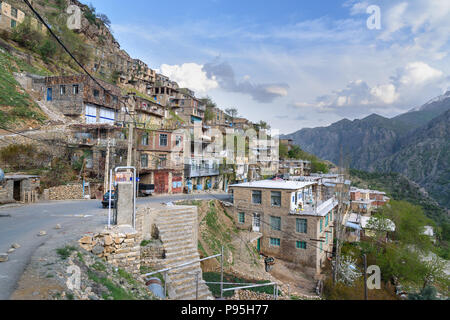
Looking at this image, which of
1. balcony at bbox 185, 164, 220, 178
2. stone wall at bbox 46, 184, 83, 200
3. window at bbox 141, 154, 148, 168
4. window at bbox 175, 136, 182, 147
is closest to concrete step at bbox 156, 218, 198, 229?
stone wall at bbox 46, 184, 83, 200

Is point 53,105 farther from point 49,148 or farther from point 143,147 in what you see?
point 143,147

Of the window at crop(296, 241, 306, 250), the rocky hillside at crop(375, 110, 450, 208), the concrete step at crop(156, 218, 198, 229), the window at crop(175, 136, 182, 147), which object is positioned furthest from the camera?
the rocky hillside at crop(375, 110, 450, 208)

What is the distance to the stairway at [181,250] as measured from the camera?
9.48 m

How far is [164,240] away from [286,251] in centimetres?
1418

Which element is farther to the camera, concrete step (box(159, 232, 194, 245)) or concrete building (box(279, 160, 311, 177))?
concrete building (box(279, 160, 311, 177))

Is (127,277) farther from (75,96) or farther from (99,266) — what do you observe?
(75,96)

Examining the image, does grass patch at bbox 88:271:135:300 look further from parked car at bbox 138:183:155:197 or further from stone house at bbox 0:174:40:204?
parked car at bbox 138:183:155:197

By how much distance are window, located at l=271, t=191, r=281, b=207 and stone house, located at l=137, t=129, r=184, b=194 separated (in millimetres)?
11399

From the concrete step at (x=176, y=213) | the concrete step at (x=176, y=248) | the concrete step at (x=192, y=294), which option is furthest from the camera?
the concrete step at (x=176, y=213)

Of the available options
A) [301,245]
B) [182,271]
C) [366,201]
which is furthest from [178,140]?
[366,201]

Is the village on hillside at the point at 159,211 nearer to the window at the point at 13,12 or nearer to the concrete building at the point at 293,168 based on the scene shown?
the window at the point at 13,12

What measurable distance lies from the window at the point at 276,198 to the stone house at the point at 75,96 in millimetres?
21424

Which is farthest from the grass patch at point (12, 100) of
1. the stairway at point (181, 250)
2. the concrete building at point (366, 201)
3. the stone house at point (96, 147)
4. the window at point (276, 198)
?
the concrete building at point (366, 201)

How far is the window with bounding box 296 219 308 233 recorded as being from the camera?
70.3 feet
